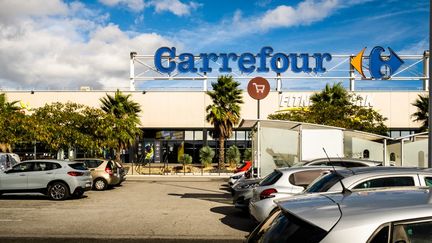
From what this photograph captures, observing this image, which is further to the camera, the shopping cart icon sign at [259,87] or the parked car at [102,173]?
the parked car at [102,173]

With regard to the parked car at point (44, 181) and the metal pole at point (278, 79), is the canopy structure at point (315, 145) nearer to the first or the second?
the parked car at point (44, 181)

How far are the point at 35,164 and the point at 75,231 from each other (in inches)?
310

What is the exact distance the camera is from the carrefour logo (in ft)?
152

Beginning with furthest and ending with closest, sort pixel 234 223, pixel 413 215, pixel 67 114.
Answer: pixel 67 114 → pixel 234 223 → pixel 413 215

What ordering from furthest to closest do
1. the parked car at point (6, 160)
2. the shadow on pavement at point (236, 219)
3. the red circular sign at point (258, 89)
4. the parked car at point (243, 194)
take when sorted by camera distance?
the parked car at point (6, 160) < the red circular sign at point (258, 89) < the parked car at point (243, 194) < the shadow on pavement at point (236, 219)

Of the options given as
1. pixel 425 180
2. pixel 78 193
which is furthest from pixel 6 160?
pixel 425 180

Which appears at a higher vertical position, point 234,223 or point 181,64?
point 181,64

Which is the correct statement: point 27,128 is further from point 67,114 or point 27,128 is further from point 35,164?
point 35,164

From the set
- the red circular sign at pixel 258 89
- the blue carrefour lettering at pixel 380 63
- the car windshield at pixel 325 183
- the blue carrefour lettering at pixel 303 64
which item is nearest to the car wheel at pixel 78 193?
the red circular sign at pixel 258 89

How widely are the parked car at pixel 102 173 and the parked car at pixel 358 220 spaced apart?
64.7ft

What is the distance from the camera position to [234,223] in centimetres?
1198

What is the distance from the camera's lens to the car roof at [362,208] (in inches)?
105

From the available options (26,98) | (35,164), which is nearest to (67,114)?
(35,164)

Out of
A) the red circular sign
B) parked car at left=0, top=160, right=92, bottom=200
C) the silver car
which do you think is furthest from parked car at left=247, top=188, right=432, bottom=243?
parked car at left=0, top=160, right=92, bottom=200
